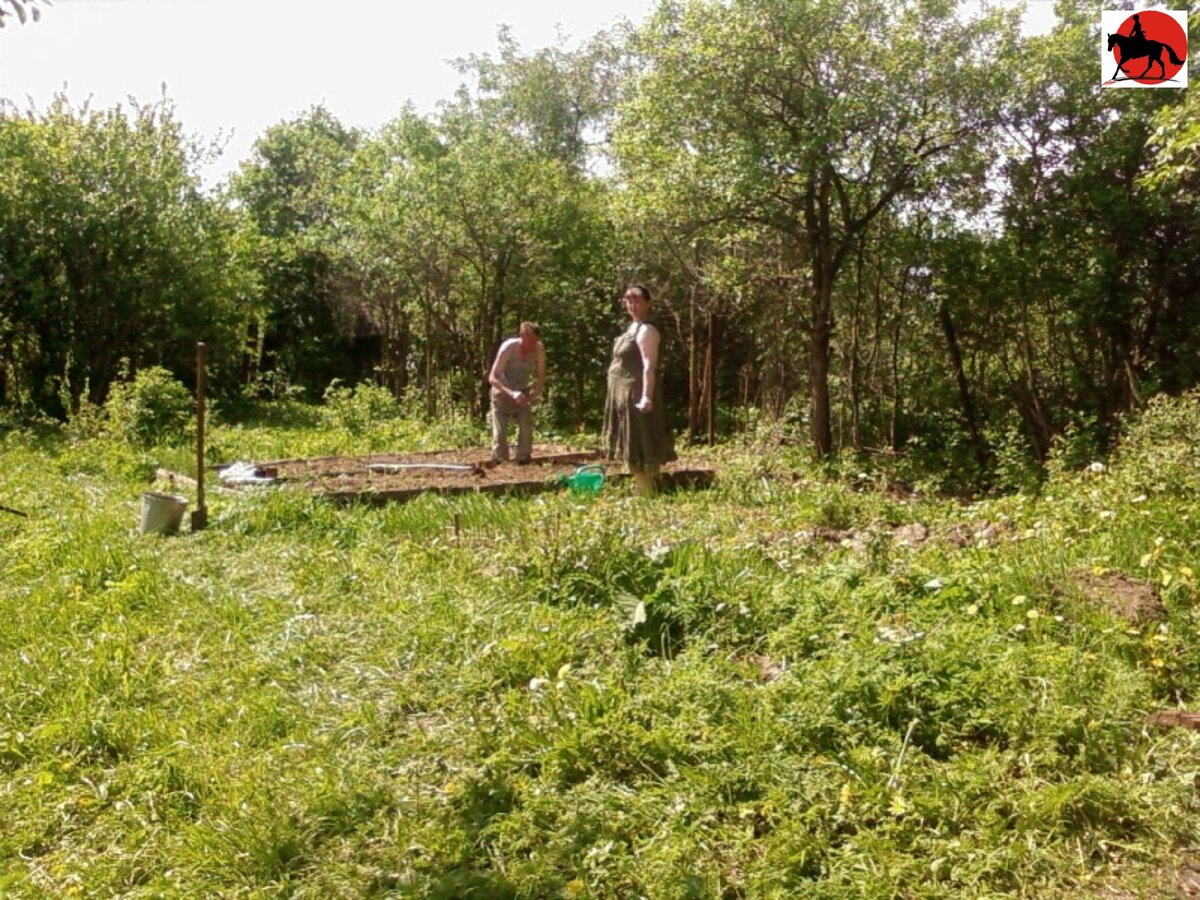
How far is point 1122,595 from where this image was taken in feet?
13.9

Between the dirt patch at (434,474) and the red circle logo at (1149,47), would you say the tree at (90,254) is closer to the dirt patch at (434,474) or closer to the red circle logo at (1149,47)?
the dirt patch at (434,474)

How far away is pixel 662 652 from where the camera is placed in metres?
4.27

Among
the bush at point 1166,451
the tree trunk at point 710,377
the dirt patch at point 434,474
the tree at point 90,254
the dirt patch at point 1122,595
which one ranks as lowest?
the dirt patch at point 1122,595

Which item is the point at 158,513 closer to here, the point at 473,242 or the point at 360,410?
the point at 360,410

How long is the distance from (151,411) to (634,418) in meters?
7.92

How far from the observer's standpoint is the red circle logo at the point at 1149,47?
10.4 metres

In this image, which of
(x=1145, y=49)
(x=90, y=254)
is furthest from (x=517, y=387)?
(x=90, y=254)

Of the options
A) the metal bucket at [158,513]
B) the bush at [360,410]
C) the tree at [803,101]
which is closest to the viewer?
the metal bucket at [158,513]

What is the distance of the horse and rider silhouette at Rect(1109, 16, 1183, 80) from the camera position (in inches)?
419

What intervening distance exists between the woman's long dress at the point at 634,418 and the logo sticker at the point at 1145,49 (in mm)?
6562

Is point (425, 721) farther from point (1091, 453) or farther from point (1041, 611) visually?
point (1091, 453)

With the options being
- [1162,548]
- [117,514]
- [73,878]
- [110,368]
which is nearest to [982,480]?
[1162,548]

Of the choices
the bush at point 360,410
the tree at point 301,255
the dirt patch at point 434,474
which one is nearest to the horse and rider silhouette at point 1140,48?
the dirt patch at point 434,474

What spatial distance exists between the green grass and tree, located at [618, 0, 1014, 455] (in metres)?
6.68
